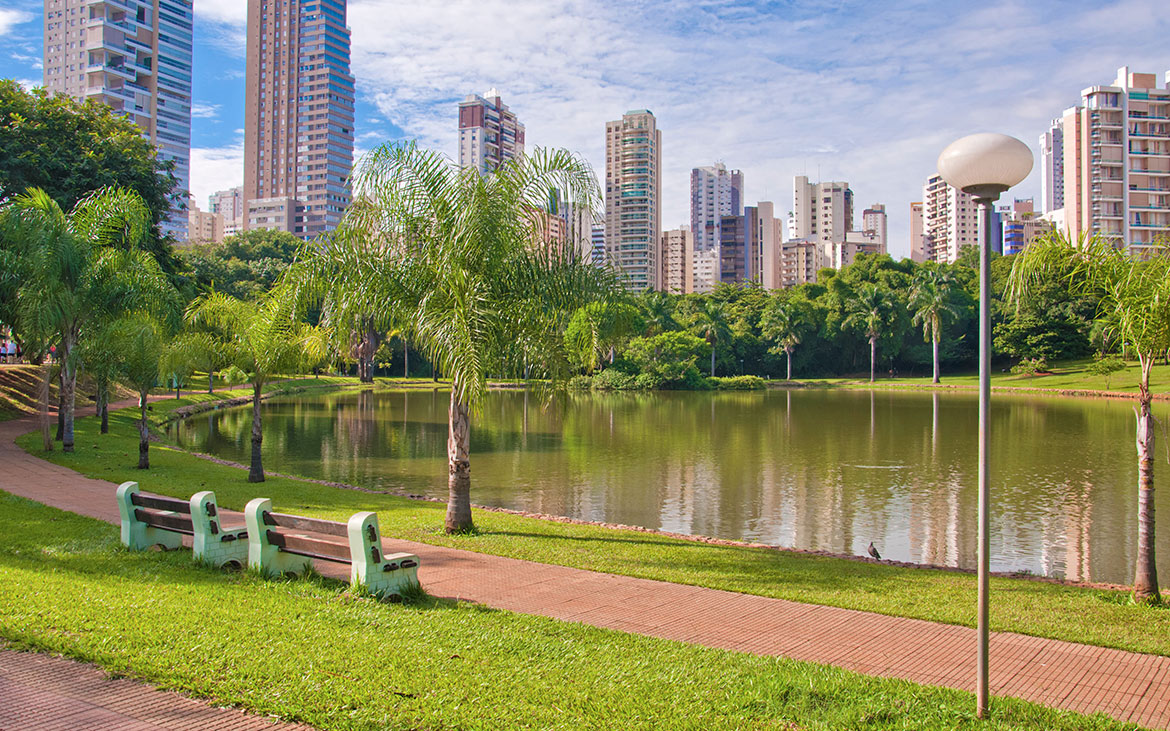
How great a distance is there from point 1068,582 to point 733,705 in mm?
7108

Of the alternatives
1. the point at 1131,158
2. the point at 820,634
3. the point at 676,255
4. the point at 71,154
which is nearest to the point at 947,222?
the point at 676,255

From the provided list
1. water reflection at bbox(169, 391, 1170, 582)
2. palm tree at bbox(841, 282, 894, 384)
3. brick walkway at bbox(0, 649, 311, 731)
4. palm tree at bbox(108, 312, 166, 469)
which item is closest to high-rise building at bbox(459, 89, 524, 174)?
palm tree at bbox(841, 282, 894, 384)

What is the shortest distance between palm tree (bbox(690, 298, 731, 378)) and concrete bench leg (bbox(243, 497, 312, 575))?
72.5 meters

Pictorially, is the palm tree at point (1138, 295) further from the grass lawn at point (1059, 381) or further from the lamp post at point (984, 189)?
the grass lawn at point (1059, 381)

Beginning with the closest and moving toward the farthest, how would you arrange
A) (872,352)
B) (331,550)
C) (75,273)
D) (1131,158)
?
(331,550), (75,273), (872,352), (1131,158)

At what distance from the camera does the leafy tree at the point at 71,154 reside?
28125 millimetres

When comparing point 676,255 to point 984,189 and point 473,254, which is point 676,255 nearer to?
point 473,254

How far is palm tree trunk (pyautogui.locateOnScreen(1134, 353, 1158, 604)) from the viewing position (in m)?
8.62

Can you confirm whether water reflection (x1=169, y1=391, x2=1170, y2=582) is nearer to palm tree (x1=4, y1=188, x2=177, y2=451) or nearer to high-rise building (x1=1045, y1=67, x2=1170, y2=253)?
palm tree (x1=4, y1=188, x2=177, y2=451)

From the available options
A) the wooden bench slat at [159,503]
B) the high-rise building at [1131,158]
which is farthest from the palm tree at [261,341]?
the high-rise building at [1131,158]

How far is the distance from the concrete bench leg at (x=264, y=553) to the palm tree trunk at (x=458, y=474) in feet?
12.4

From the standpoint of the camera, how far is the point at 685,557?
35.5ft

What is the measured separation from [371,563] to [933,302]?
7720 cm

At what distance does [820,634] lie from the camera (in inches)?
275
